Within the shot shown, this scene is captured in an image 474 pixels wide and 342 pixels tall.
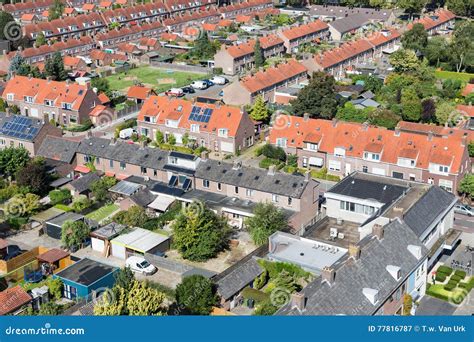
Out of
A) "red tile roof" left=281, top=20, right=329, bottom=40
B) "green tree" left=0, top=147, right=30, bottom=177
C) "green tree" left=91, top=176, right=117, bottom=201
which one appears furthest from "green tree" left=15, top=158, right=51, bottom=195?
"red tile roof" left=281, top=20, right=329, bottom=40

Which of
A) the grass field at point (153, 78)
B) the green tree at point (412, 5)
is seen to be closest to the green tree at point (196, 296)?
the grass field at point (153, 78)

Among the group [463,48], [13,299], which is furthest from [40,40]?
[13,299]

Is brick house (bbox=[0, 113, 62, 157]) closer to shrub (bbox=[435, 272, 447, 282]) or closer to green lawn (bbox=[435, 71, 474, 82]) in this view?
shrub (bbox=[435, 272, 447, 282])

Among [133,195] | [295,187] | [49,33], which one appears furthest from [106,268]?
[49,33]

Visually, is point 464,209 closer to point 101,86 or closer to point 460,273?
point 460,273

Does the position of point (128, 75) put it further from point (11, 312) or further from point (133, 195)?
point (11, 312)

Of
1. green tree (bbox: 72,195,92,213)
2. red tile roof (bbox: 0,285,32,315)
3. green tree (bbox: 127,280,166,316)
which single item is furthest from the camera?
green tree (bbox: 72,195,92,213)
